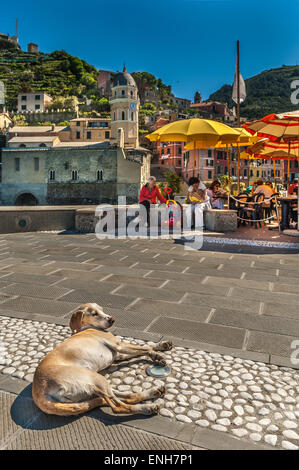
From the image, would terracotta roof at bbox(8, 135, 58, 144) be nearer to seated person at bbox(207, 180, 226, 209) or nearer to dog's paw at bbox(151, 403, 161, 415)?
seated person at bbox(207, 180, 226, 209)

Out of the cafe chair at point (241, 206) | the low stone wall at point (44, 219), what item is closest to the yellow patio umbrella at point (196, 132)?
the cafe chair at point (241, 206)

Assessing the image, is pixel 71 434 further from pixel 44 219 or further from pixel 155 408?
pixel 44 219

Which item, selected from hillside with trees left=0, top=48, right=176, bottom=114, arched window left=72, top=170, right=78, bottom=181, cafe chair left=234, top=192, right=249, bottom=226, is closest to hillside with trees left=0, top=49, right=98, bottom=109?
hillside with trees left=0, top=48, right=176, bottom=114

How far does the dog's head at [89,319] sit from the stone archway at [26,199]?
47.9 metres

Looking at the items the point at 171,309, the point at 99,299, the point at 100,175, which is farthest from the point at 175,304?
the point at 100,175

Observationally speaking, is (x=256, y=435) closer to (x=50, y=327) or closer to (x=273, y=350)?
(x=273, y=350)

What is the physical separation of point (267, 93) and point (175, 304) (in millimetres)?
145047

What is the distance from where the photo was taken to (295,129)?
30.3 feet

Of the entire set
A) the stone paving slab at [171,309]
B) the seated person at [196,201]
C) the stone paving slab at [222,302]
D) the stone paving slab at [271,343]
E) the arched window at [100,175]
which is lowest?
the stone paving slab at [271,343]

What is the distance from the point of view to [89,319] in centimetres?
270

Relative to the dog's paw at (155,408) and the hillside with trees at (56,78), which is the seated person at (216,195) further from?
the hillside with trees at (56,78)

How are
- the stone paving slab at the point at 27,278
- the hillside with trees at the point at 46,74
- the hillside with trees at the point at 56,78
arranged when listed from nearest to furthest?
1. the stone paving slab at the point at 27,278
2. the hillside with trees at the point at 56,78
3. the hillside with trees at the point at 46,74

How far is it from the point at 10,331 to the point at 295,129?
8863mm

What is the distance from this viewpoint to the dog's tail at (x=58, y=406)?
1943mm
